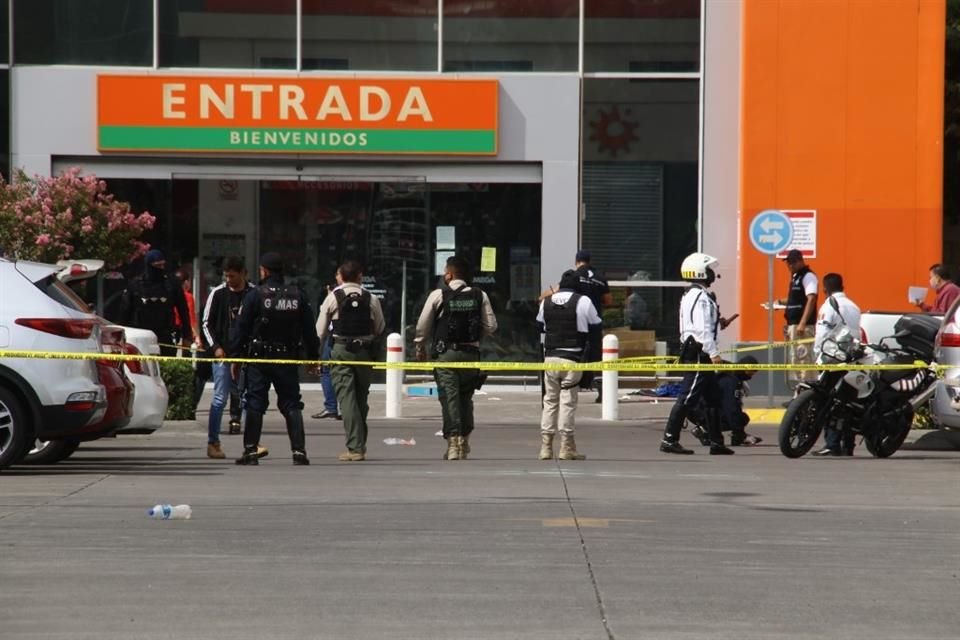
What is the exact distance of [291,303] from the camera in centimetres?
1436

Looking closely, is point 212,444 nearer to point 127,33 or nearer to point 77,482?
point 77,482

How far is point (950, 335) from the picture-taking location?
50.1ft

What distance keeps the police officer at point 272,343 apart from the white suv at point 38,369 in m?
1.49

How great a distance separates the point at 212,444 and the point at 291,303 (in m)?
1.62

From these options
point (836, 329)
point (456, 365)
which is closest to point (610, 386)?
point (836, 329)

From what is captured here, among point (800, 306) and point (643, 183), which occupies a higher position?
point (643, 183)

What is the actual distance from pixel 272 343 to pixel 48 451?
2.05 m

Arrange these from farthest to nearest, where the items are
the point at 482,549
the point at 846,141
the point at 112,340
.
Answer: the point at 846,141
the point at 112,340
the point at 482,549

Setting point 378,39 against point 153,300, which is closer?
point 153,300

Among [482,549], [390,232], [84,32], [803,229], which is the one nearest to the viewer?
[482,549]

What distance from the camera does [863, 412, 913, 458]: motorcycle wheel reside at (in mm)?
15586

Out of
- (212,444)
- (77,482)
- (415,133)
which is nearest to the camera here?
(77,482)

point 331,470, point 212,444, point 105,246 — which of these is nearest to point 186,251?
point 105,246

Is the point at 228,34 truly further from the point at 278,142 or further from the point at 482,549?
the point at 482,549
